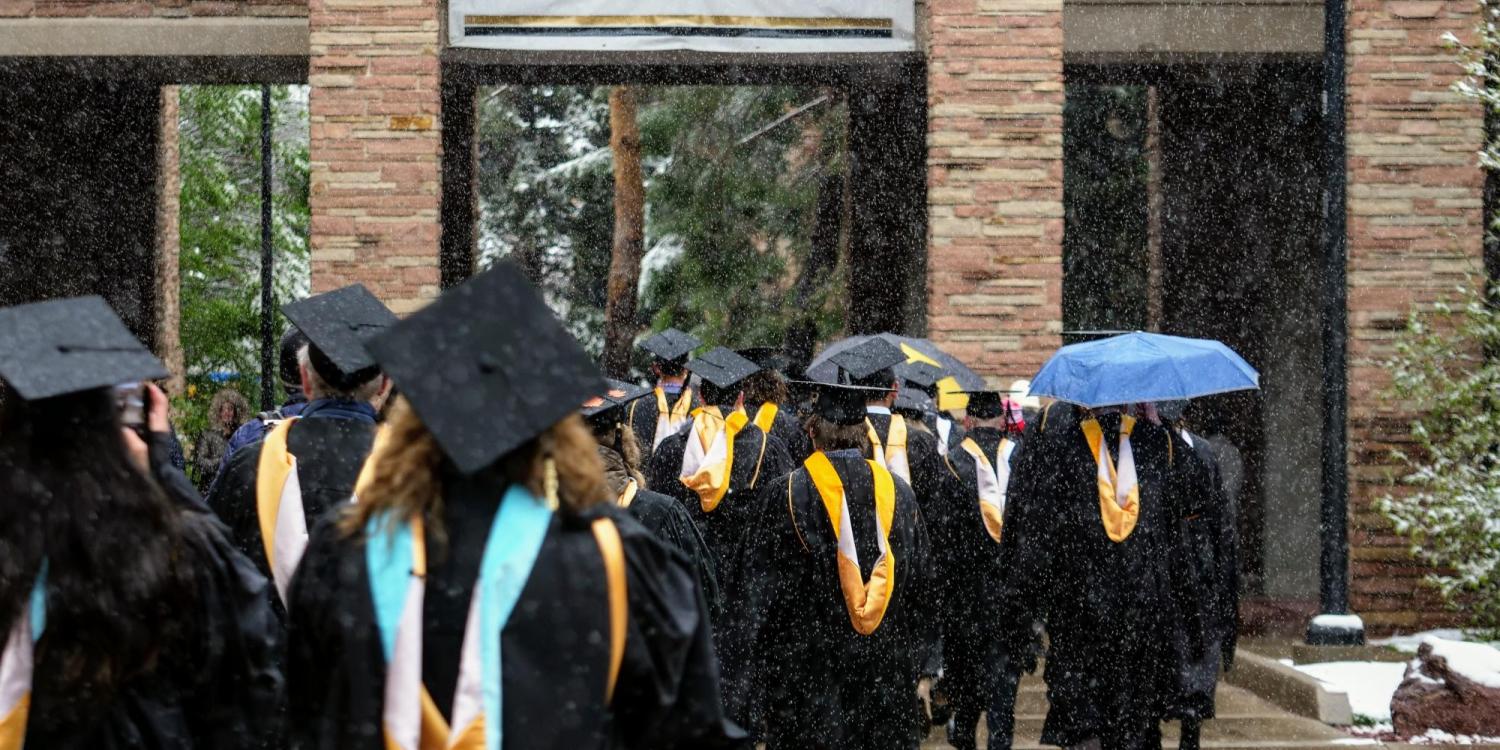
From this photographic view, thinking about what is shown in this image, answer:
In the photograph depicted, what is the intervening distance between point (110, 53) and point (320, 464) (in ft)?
29.0

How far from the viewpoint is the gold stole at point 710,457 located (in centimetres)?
1019

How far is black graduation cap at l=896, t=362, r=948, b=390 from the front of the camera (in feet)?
35.8

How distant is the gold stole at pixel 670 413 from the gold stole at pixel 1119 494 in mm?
4249

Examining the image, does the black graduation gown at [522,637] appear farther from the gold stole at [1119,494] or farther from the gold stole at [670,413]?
the gold stole at [670,413]

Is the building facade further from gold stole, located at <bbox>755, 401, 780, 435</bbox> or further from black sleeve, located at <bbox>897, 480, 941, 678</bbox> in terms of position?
black sleeve, located at <bbox>897, 480, 941, 678</bbox>

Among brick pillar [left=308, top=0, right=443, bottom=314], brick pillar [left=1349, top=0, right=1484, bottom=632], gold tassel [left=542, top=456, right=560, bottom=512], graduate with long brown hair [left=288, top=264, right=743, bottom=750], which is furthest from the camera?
brick pillar [left=1349, top=0, right=1484, bottom=632]

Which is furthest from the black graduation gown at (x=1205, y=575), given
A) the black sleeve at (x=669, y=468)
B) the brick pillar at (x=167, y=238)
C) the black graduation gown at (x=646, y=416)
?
the brick pillar at (x=167, y=238)

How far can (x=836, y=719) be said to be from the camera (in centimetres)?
714

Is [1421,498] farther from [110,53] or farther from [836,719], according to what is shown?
[110,53]

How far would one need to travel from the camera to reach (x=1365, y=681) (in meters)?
10.9

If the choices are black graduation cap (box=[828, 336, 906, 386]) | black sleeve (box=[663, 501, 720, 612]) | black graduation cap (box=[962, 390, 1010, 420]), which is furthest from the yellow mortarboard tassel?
black graduation cap (box=[962, 390, 1010, 420])

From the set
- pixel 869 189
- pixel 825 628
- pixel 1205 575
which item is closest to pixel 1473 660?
pixel 1205 575

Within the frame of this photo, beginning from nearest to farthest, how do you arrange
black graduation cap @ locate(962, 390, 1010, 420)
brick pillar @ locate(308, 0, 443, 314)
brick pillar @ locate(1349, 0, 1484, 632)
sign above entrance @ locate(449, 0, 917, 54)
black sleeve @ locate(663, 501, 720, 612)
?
black sleeve @ locate(663, 501, 720, 612)
black graduation cap @ locate(962, 390, 1010, 420)
brick pillar @ locate(308, 0, 443, 314)
sign above entrance @ locate(449, 0, 917, 54)
brick pillar @ locate(1349, 0, 1484, 632)

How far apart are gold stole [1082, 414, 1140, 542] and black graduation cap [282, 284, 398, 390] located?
3.62 meters
